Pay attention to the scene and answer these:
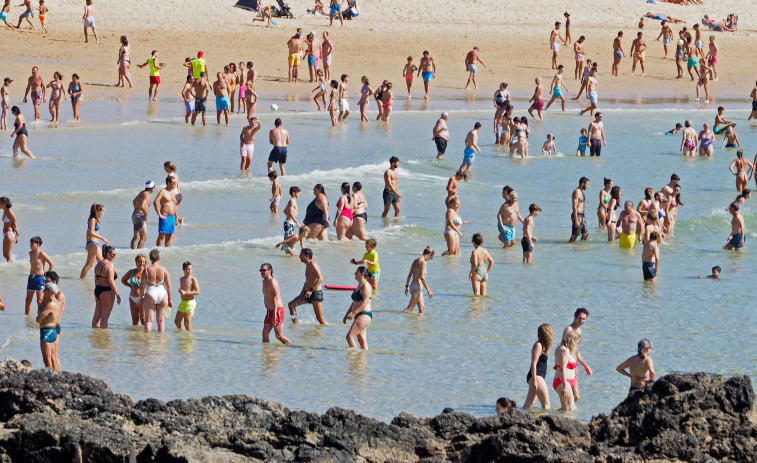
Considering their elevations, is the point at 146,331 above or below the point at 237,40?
below

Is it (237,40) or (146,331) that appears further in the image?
(237,40)

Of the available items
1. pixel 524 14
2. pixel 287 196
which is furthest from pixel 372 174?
pixel 524 14

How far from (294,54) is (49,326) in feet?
79.2

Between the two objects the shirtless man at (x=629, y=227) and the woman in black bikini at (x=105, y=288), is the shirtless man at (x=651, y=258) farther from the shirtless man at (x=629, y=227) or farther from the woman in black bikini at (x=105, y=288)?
the woman in black bikini at (x=105, y=288)

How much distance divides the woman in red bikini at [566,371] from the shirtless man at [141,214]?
8048 millimetres

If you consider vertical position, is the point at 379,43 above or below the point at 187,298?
above

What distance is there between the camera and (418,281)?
52.5 feet

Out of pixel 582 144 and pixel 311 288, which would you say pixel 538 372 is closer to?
pixel 311 288

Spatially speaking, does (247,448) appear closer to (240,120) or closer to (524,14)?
(240,120)

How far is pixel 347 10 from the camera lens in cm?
4494

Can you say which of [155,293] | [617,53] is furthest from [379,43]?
[155,293]

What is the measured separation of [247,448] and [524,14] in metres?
41.6

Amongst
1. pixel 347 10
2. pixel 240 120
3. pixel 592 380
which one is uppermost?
pixel 347 10

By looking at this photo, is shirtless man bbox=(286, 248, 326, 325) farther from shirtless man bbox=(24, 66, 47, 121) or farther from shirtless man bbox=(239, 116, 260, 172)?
shirtless man bbox=(24, 66, 47, 121)
